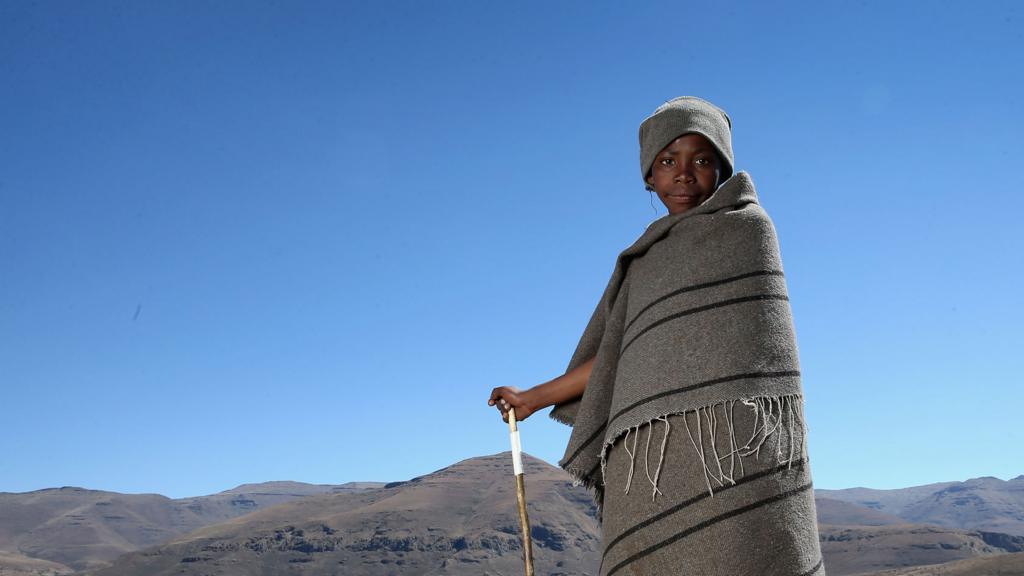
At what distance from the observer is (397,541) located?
120 meters

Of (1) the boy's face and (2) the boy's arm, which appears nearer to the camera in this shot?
(1) the boy's face

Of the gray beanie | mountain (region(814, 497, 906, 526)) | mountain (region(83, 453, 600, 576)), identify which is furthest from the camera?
mountain (region(814, 497, 906, 526))

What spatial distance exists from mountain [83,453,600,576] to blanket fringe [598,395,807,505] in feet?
353

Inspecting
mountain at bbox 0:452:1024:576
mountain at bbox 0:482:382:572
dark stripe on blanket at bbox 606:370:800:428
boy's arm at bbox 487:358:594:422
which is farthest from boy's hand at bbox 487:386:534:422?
mountain at bbox 0:482:382:572

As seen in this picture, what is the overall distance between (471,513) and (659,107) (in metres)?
133

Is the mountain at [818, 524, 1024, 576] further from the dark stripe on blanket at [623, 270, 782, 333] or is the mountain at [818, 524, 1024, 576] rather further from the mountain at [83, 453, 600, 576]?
the dark stripe on blanket at [623, 270, 782, 333]

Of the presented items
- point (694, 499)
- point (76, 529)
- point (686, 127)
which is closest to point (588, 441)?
point (694, 499)

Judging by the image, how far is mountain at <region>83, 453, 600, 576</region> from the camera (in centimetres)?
11406

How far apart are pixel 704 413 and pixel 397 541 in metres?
123

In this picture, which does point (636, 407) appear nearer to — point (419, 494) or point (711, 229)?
point (711, 229)

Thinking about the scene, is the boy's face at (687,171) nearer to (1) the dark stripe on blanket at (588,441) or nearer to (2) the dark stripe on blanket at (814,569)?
(1) the dark stripe on blanket at (588,441)

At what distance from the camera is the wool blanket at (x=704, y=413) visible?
230 cm

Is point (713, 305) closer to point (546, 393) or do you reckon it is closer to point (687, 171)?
point (687, 171)

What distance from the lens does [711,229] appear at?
2.53 m
